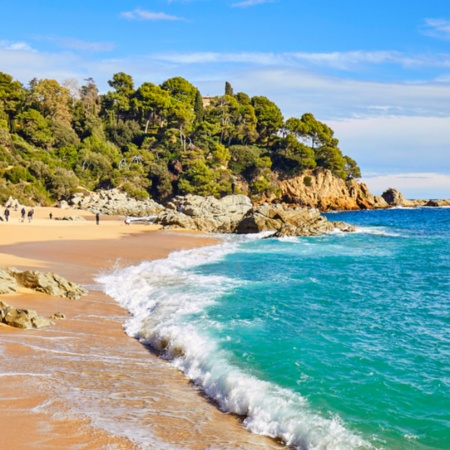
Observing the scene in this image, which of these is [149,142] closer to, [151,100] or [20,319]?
[151,100]

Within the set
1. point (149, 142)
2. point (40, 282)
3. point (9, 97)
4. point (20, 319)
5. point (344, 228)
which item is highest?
point (9, 97)

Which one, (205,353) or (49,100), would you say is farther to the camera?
(49,100)

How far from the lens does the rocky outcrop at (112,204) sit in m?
59.4

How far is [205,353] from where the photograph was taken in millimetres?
10906

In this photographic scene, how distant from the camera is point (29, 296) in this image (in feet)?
49.6

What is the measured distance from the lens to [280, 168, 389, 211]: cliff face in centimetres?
8488

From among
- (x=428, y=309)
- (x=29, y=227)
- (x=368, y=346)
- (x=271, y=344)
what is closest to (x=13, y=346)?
(x=271, y=344)

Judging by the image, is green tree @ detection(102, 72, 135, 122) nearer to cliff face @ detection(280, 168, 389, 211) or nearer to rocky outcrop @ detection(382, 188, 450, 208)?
cliff face @ detection(280, 168, 389, 211)

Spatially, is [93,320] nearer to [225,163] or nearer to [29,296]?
[29,296]

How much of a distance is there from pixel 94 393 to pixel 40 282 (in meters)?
8.15

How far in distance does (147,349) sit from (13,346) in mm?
2876

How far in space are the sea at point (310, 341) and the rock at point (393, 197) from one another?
77.9 metres

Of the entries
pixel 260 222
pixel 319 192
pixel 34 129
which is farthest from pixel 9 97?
pixel 319 192

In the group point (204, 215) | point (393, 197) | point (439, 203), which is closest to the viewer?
point (204, 215)
